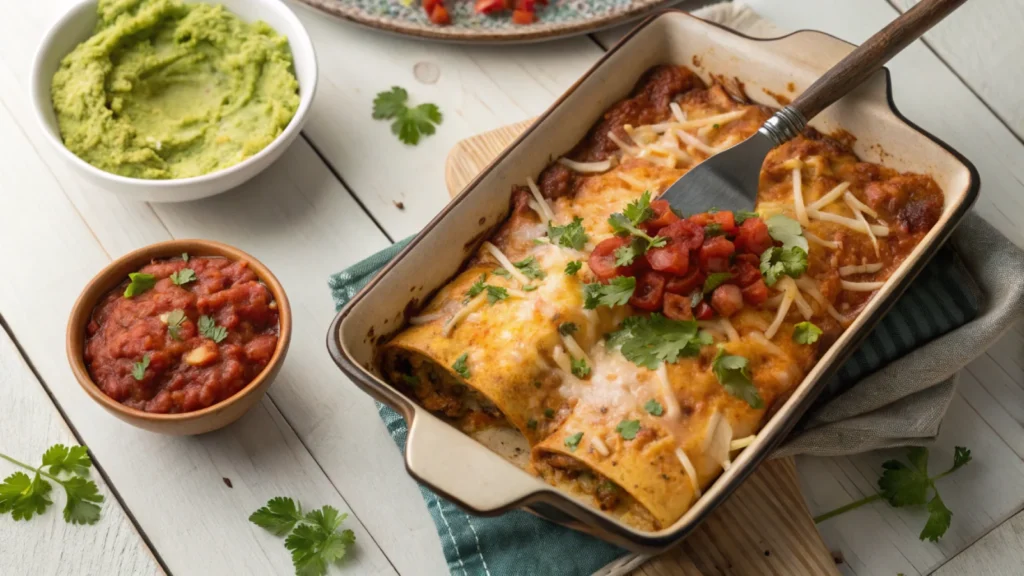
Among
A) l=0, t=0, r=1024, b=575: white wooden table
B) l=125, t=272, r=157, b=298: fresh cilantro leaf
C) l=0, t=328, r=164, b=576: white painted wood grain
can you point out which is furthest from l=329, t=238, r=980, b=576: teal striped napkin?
l=0, t=328, r=164, b=576: white painted wood grain

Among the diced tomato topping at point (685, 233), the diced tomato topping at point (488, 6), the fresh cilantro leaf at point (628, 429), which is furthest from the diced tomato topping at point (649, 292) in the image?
the diced tomato topping at point (488, 6)

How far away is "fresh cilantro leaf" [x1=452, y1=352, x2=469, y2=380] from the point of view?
265 centimetres

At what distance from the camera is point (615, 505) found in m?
2.61

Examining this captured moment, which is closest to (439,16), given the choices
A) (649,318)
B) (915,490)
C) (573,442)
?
(649,318)

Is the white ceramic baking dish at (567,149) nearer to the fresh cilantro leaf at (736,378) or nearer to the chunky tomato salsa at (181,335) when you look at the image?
the fresh cilantro leaf at (736,378)

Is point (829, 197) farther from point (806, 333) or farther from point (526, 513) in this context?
point (526, 513)

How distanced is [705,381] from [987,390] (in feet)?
3.89

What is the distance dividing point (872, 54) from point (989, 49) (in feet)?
4.01

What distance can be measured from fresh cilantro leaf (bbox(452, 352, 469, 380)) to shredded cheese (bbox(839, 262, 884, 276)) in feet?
3.61

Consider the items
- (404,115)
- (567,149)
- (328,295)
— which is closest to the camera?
(567,149)

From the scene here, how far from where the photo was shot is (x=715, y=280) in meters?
2.66

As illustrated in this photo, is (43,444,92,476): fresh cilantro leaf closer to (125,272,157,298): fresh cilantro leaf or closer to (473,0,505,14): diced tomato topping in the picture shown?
(125,272,157,298): fresh cilantro leaf

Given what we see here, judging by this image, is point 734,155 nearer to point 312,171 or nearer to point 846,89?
point 846,89

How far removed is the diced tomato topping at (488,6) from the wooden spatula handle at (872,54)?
4.45ft
